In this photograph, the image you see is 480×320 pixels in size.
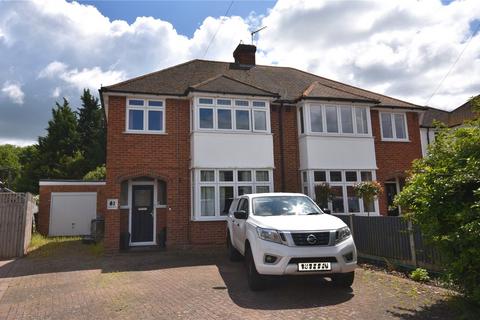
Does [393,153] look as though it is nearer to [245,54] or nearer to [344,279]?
[245,54]

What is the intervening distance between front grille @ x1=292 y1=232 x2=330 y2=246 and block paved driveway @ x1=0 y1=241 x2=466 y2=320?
88 cm

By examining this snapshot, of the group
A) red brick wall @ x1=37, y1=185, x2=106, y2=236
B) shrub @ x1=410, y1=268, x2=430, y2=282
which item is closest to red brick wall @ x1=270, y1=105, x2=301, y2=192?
shrub @ x1=410, y1=268, x2=430, y2=282

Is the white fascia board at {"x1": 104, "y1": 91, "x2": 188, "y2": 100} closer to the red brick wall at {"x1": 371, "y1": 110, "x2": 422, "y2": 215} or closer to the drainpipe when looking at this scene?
the drainpipe

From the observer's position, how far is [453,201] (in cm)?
503

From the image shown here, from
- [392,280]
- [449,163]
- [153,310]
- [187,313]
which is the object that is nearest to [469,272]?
[449,163]

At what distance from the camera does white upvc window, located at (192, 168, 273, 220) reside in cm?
1231

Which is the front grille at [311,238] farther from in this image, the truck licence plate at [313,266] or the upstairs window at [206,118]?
the upstairs window at [206,118]

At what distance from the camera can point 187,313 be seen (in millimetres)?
5301

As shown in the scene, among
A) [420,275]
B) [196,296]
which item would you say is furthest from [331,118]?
[196,296]

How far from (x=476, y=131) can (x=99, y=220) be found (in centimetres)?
1522

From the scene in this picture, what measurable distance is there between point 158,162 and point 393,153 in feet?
32.0

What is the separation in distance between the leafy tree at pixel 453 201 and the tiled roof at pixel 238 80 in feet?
28.0

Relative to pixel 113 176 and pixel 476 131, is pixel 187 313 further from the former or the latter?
pixel 113 176

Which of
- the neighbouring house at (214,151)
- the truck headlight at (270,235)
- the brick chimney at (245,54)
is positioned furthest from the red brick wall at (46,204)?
the truck headlight at (270,235)
